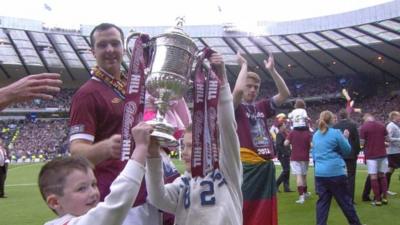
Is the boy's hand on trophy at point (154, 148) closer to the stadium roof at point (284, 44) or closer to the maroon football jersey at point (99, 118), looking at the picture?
the maroon football jersey at point (99, 118)

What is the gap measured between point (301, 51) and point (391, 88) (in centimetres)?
1091

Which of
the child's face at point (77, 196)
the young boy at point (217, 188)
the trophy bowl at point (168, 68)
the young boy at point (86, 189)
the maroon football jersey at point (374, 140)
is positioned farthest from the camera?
the maroon football jersey at point (374, 140)

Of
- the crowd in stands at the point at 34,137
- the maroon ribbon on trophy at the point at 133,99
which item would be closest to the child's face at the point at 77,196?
the maroon ribbon on trophy at the point at 133,99

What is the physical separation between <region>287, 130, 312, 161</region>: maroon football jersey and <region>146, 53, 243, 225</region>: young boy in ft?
25.5

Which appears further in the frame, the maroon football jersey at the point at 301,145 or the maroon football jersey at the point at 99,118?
the maroon football jersey at the point at 301,145

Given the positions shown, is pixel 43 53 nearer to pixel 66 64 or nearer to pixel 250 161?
pixel 66 64

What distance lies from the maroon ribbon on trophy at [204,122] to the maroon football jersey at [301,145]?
7.98 meters

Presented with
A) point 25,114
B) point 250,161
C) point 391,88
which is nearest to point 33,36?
point 25,114

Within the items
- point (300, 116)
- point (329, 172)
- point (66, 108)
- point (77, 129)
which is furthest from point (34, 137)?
point (77, 129)

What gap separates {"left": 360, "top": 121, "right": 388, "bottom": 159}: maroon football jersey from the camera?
9758mm

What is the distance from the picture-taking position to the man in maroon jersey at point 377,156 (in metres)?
9.51

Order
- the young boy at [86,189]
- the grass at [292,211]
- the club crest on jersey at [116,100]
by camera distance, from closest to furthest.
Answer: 1. the young boy at [86,189]
2. the club crest on jersey at [116,100]
3. the grass at [292,211]

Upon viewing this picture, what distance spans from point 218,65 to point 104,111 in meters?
0.74

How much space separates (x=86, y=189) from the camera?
215cm
